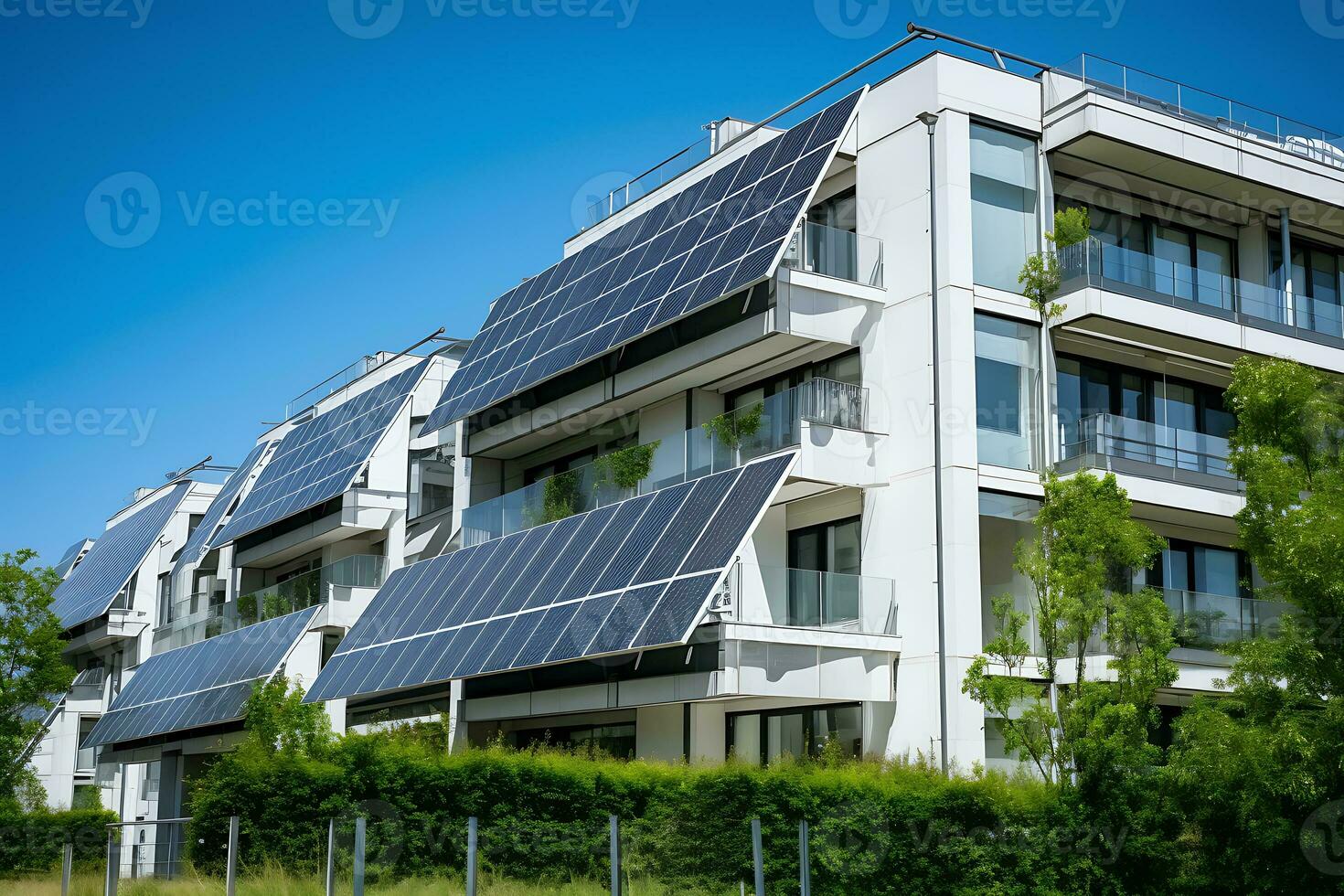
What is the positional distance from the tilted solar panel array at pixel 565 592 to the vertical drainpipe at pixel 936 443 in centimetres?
272

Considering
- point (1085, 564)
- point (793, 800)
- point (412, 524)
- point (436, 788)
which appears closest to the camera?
point (793, 800)

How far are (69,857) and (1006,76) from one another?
2232 cm

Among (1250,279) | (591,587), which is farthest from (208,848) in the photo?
(1250,279)

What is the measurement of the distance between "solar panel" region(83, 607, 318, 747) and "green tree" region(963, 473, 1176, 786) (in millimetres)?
23434

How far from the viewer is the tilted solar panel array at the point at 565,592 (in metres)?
26.0

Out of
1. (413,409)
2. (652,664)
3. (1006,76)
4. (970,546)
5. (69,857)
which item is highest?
(1006,76)

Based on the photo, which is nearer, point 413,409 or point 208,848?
point 208,848

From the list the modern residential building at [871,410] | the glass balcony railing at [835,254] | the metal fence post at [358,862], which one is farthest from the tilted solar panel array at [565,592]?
the metal fence post at [358,862]

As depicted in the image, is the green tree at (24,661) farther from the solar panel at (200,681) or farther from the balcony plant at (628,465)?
the balcony plant at (628,465)

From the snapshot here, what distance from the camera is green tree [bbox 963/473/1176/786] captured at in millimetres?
21062

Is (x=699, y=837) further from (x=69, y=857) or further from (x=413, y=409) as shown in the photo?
(x=413, y=409)

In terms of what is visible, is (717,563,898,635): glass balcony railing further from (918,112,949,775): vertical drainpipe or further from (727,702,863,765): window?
(727,702,863,765): window

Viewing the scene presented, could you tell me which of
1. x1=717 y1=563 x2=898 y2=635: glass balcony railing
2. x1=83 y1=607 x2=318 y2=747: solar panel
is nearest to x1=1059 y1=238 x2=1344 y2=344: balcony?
x1=717 y1=563 x2=898 y2=635: glass balcony railing

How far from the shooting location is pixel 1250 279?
32344 mm
